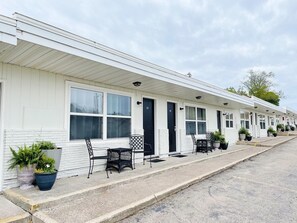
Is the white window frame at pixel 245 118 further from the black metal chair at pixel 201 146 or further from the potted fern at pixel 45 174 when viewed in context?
the potted fern at pixel 45 174

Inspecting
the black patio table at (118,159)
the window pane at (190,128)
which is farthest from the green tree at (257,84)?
the black patio table at (118,159)

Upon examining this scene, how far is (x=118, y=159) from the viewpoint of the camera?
18.3 ft

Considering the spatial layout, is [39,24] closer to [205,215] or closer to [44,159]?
[44,159]

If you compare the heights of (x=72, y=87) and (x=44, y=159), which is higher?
(x=72, y=87)

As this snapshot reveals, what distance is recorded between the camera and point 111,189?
4.14m

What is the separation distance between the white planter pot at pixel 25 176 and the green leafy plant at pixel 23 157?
0.08 metres

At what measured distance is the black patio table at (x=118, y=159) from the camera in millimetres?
5412

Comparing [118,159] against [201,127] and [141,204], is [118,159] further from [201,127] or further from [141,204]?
[201,127]

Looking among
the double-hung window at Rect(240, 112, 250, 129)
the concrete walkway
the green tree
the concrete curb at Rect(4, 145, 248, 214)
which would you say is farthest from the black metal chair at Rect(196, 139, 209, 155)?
the green tree

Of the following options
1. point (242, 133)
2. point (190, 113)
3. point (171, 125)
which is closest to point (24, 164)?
point (171, 125)

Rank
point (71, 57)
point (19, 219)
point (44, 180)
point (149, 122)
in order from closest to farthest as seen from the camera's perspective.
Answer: point (19, 219)
point (44, 180)
point (71, 57)
point (149, 122)

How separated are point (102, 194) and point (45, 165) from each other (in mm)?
1176

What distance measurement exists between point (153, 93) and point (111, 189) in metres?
4.22

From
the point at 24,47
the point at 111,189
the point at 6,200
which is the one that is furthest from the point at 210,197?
the point at 24,47
